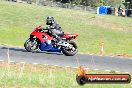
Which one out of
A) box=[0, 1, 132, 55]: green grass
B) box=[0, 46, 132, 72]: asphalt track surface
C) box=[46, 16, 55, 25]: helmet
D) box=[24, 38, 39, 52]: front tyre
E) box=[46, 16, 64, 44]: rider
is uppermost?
box=[46, 16, 55, 25]: helmet

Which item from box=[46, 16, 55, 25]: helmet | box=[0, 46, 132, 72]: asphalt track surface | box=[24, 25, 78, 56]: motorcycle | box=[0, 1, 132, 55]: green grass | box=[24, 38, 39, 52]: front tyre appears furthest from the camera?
box=[0, 1, 132, 55]: green grass

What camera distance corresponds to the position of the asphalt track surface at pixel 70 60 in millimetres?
19330

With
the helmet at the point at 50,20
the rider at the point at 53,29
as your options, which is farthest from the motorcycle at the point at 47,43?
the helmet at the point at 50,20

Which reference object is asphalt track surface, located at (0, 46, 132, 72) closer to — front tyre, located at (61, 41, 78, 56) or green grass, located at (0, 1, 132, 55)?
front tyre, located at (61, 41, 78, 56)

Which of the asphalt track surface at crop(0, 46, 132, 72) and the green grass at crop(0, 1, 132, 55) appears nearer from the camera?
the asphalt track surface at crop(0, 46, 132, 72)

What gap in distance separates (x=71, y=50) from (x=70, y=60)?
4.04ft

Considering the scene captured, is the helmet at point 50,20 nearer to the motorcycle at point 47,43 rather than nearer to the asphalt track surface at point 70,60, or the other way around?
the motorcycle at point 47,43

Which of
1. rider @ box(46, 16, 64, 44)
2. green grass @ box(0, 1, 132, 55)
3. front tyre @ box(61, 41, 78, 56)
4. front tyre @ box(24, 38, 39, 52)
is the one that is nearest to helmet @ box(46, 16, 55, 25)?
rider @ box(46, 16, 64, 44)

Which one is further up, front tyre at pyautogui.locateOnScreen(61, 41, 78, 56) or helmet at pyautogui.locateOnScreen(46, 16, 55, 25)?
helmet at pyautogui.locateOnScreen(46, 16, 55, 25)

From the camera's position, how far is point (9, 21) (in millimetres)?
43781

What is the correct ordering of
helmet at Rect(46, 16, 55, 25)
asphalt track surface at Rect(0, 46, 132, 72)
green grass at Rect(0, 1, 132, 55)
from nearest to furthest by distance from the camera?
asphalt track surface at Rect(0, 46, 132, 72) → helmet at Rect(46, 16, 55, 25) → green grass at Rect(0, 1, 132, 55)

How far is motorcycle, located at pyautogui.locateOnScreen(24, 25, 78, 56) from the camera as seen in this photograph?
2156cm

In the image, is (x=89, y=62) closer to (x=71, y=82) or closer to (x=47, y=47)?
(x=47, y=47)

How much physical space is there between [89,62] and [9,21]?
24.2 meters
